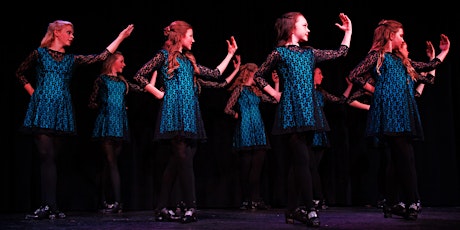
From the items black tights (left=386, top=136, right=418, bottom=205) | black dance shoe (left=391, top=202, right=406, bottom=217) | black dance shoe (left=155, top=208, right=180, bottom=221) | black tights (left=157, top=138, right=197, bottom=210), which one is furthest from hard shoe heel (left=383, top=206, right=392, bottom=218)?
black dance shoe (left=155, top=208, right=180, bottom=221)

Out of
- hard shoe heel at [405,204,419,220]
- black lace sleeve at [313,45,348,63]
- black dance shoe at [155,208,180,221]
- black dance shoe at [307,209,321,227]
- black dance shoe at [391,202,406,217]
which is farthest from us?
black dance shoe at [155,208,180,221]

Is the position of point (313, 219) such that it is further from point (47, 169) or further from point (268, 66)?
point (47, 169)

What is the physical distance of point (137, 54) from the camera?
6168 millimetres

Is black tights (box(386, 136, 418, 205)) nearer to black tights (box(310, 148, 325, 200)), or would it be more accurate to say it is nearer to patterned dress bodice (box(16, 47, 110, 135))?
black tights (box(310, 148, 325, 200))

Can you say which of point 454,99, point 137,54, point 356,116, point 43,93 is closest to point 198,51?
point 137,54

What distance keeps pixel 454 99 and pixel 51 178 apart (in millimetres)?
4528

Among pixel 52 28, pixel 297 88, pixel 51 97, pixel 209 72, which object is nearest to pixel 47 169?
pixel 51 97

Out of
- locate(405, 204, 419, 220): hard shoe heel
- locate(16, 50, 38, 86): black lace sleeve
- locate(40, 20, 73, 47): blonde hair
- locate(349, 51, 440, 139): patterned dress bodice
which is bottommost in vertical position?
locate(405, 204, 419, 220): hard shoe heel

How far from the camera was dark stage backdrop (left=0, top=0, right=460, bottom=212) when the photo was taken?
5559mm

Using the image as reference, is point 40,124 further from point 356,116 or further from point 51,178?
point 356,116

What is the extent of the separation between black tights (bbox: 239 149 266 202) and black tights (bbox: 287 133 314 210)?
2.36m

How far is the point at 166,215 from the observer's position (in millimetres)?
3811

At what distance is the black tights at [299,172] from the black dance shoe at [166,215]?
91 centimetres

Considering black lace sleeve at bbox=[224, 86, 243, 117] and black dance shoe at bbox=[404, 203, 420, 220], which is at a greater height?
black lace sleeve at bbox=[224, 86, 243, 117]
